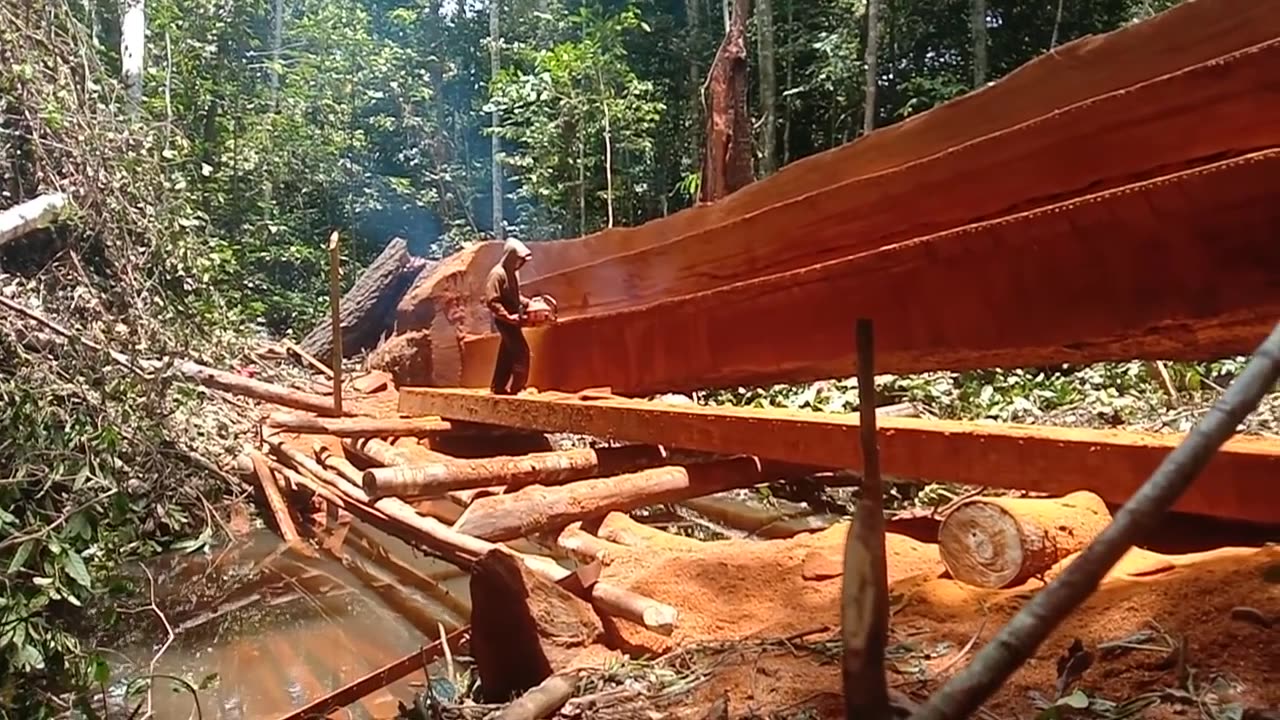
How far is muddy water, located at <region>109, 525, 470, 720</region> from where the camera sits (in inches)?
125

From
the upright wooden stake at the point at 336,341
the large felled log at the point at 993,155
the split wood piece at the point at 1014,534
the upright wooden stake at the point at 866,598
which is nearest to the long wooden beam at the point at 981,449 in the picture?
the split wood piece at the point at 1014,534

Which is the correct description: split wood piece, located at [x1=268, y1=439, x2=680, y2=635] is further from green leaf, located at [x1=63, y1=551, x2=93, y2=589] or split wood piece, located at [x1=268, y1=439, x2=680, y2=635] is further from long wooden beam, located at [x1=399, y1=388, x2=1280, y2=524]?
green leaf, located at [x1=63, y1=551, x2=93, y2=589]

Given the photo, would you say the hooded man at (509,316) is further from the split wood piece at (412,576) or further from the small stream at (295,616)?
the split wood piece at (412,576)

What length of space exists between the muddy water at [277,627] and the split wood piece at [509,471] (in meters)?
0.63

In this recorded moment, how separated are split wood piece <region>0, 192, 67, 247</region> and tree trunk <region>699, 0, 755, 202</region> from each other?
4.38 metres

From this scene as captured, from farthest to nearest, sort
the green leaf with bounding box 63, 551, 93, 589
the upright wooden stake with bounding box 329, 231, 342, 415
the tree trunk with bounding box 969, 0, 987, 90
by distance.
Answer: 1. the tree trunk with bounding box 969, 0, 987, 90
2. the upright wooden stake with bounding box 329, 231, 342, 415
3. the green leaf with bounding box 63, 551, 93, 589

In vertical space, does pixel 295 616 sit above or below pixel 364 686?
below

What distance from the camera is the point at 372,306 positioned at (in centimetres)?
1123

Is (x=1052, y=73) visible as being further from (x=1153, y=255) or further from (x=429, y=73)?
(x=429, y=73)

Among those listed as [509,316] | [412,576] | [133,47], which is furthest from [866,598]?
[133,47]

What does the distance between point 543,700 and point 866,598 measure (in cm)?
99

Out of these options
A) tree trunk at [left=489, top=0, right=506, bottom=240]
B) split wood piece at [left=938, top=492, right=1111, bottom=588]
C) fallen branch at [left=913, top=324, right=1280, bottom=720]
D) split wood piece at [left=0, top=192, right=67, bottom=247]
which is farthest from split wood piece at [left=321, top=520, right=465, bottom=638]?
tree trunk at [left=489, top=0, right=506, bottom=240]

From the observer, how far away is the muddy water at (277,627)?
10.4 feet

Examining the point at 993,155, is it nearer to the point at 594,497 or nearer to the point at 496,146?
the point at 594,497
